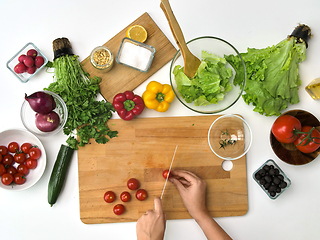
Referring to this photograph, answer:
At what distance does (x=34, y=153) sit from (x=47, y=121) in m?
0.23

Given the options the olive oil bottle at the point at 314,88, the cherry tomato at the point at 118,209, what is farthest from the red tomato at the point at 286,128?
the cherry tomato at the point at 118,209

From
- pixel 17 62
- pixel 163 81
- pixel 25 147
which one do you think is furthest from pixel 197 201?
pixel 17 62

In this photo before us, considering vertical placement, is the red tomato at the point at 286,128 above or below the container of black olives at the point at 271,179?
above

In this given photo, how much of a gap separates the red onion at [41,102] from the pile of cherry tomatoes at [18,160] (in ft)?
0.92

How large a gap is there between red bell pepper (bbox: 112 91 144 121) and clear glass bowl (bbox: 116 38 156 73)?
0.59 feet

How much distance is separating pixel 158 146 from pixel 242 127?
55 cm

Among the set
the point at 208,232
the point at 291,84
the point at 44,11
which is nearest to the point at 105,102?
the point at 44,11

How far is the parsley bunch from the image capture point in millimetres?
1452

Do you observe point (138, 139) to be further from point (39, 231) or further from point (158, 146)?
point (39, 231)

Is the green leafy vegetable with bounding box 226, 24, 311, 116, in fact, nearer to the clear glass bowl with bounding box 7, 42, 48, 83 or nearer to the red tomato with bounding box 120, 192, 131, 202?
the red tomato with bounding box 120, 192, 131, 202

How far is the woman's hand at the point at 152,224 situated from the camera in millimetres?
1338

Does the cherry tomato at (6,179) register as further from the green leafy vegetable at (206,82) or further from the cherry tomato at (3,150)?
the green leafy vegetable at (206,82)

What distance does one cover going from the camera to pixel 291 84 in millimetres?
1439

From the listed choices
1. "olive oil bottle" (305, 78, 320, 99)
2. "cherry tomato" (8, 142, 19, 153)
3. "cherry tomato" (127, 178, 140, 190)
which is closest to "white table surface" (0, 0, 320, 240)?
"olive oil bottle" (305, 78, 320, 99)
